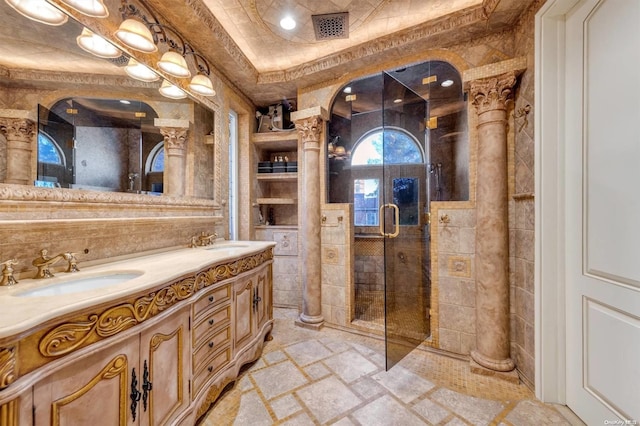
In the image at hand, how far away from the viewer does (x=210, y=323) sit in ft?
5.13

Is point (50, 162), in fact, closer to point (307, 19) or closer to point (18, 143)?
point (18, 143)

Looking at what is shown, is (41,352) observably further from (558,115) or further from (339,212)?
(558,115)

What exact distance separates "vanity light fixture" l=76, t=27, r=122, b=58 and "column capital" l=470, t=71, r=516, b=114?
253 cm

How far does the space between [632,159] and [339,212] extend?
201 centimetres

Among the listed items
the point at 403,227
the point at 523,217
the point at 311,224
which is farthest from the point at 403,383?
the point at 311,224

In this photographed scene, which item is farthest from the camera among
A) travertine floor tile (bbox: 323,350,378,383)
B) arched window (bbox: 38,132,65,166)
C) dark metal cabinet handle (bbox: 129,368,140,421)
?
travertine floor tile (bbox: 323,350,378,383)

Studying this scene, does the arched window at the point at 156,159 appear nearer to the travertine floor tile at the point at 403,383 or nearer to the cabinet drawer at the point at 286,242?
the cabinet drawer at the point at 286,242

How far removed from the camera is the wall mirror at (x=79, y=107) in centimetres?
121

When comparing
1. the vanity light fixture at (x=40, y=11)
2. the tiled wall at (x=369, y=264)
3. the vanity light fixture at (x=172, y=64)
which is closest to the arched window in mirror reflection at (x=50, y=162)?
the vanity light fixture at (x=40, y=11)

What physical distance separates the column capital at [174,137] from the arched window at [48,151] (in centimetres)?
70

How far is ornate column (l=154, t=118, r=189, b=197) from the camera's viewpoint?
6.48ft

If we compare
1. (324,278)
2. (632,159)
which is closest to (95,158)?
(324,278)

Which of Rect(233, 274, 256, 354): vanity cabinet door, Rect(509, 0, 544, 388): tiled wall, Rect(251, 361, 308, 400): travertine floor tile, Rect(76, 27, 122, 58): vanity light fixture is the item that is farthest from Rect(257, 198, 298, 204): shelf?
Rect(509, 0, 544, 388): tiled wall

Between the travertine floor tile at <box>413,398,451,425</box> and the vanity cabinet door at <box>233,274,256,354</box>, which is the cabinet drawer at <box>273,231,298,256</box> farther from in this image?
the travertine floor tile at <box>413,398,451,425</box>
